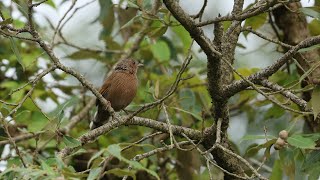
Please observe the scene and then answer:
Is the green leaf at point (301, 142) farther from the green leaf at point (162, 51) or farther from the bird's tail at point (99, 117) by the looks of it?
the green leaf at point (162, 51)

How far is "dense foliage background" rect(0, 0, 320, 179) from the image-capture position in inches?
138

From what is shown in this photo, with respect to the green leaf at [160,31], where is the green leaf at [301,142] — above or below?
below

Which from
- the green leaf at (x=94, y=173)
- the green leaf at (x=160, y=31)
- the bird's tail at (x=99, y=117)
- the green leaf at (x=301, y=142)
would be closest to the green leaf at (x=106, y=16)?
the bird's tail at (x=99, y=117)

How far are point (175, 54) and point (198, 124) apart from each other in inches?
43.8

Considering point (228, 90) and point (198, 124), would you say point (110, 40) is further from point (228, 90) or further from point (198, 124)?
point (228, 90)

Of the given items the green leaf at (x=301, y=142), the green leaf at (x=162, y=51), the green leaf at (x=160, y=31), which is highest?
the green leaf at (x=162, y=51)

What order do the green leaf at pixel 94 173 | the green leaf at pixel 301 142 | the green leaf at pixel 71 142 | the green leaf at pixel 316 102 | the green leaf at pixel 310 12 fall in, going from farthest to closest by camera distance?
1. the green leaf at pixel 310 12
2. the green leaf at pixel 71 142
3. the green leaf at pixel 316 102
4. the green leaf at pixel 301 142
5. the green leaf at pixel 94 173

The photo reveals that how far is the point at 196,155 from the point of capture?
5.32 m

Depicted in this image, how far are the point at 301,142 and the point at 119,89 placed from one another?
261 cm

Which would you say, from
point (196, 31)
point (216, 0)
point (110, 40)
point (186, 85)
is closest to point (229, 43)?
point (196, 31)

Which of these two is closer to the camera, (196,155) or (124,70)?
(196,155)

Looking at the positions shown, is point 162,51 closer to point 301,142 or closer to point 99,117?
point 99,117

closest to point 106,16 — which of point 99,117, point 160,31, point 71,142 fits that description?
point 99,117

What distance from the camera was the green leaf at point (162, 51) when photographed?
6.46 metres
